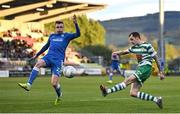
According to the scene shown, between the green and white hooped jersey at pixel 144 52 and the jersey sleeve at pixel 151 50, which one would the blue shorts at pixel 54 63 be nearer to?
the green and white hooped jersey at pixel 144 52

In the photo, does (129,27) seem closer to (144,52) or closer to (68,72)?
(68,72)

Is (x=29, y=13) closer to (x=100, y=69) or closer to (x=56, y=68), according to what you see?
(x=100, y=69)

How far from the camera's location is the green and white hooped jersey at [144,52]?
15.9 metres

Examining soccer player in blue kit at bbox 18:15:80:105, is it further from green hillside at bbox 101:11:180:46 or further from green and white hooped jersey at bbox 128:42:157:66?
green hillside at bbox 101:11:180:46

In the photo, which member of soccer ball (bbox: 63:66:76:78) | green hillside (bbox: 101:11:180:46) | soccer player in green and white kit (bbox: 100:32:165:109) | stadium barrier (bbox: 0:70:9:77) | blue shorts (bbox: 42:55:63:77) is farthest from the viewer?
green hillside (bbox: 101:11:180:46)

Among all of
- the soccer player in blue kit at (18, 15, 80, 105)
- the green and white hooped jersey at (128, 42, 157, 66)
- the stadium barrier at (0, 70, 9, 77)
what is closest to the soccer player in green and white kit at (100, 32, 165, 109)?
the green and white hooped jersey at (128, 42, 157, 66)

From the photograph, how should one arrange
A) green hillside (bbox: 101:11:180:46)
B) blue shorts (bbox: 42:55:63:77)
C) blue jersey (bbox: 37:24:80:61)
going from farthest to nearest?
green hillside (bbox: 101:11:180:46)
blue jersey (bbox: 37:24:80:61)
blue shorts (bbox: 42:55:63:77)

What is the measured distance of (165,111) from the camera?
50.5 feet

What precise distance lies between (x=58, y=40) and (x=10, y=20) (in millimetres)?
75120

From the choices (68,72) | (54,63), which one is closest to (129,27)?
(68,72)

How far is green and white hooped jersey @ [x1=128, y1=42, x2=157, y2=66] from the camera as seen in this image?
15898mm

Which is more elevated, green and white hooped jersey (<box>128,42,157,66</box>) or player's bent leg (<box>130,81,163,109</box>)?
green and white hooped jersey (<box>128,42,157,66</box>)

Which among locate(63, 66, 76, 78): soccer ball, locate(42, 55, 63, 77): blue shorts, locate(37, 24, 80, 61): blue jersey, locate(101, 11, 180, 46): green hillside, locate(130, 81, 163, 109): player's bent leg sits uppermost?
locate(37, 24, 80, 61): blue jersey

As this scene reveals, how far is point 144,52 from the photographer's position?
15.9 metres
